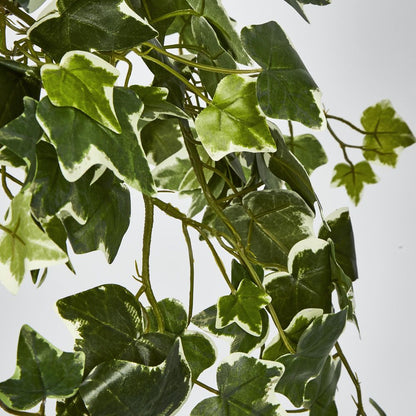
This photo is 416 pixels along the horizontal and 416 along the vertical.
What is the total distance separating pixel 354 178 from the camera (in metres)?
0.66

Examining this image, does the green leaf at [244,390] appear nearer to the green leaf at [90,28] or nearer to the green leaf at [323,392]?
the green leaf at [323,392]

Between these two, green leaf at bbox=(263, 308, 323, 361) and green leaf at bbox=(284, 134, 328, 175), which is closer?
green leaf at bbox=(263, 308, 323, 361)

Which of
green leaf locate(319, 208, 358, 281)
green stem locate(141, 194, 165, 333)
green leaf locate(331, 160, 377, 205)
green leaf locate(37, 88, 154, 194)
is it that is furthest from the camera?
green leaf locate(331, 160, 377, 205)

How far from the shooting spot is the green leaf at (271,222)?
50cm

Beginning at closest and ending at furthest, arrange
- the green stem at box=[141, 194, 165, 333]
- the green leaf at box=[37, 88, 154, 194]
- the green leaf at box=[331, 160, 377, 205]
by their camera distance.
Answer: the green leaf at box=[37, 88, 154, 194] < the green stem at box=[141, 194, 165, 333] < the green leaf at box=[331, 160, 377, 205]

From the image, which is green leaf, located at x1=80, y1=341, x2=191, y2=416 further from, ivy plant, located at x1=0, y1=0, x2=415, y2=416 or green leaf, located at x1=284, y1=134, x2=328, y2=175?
green leaf, located at x1=284, y1=134, x2=328, y2=175

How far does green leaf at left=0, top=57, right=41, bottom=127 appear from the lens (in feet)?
1.09

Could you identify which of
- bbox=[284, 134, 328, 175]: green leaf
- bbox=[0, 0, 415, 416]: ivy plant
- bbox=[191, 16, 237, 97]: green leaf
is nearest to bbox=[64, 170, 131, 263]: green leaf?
bbox=[0, 0, 415, 416]: ivy plant

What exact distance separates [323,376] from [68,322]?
0.65ft

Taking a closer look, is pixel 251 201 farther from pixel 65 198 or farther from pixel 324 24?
pixel 324 24

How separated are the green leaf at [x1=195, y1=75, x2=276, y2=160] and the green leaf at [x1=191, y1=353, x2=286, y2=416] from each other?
0.47ft

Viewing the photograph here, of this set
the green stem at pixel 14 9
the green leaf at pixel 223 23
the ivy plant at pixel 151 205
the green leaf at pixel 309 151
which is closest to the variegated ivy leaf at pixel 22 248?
the ivy plant at pixel 151 205

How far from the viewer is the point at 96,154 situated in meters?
0.33

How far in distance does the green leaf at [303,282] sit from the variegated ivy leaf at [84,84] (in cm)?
20
